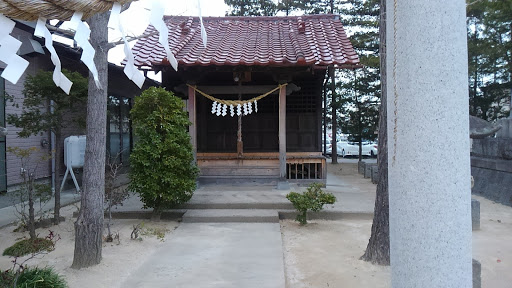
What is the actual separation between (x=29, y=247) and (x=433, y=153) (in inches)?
235

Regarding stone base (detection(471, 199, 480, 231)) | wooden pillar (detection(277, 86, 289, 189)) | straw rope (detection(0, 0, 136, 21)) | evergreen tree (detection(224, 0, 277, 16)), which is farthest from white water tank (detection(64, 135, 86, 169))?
evergreen tree (detection(224, 0, 277, 16))

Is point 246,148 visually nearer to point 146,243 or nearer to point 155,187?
point 155,187

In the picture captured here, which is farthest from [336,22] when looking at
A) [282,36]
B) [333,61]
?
[333,61]

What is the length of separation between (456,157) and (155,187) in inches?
249

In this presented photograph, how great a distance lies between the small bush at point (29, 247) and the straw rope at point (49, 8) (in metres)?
5.36

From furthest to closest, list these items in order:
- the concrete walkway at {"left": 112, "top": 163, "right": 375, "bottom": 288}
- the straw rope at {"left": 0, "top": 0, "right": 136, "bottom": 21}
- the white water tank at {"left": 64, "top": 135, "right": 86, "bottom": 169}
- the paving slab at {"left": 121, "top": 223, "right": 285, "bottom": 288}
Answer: the white water tank at {"left": 64, "top": 135, "right": 86, "bottom": 169} < the concrete walkway at {"left": 112, "top": 163, "right": 375, "bottom": 288} < the paving slab at {"left": 121, "top": 223, "right": 285, "bottom": 288} < the straw rope at {"left": 0, "top": 0, "right": 136, "bottom": 21}

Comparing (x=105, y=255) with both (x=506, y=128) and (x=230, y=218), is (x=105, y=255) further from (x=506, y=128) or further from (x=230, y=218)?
(x=506, y=128)

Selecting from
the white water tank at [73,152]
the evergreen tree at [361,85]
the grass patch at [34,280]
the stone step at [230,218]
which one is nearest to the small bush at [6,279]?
the grass patch at [34,280]

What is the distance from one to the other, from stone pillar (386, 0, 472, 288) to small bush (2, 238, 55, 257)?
5725 mm

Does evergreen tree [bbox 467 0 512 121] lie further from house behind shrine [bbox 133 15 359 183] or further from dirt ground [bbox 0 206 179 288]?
dirt ground [bbox 0 206 179 288]

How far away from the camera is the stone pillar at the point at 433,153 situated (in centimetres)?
117

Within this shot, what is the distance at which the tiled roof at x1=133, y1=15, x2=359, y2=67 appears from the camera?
30.6 feet

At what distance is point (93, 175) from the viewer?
4777 millimetres

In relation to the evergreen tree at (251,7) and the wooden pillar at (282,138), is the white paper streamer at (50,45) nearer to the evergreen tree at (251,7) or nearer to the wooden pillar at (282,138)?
the wooden pillar at (282,138)
